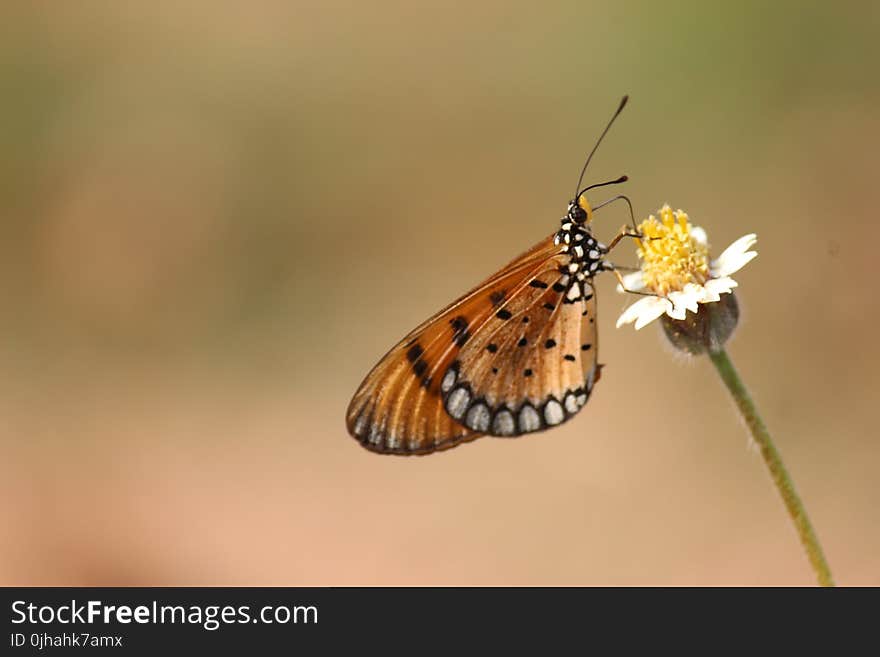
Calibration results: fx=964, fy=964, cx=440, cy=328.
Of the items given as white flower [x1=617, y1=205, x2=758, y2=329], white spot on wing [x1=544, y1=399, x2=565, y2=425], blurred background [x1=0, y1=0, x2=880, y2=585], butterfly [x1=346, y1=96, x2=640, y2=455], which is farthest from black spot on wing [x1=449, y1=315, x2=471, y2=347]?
blurred background [x1=0, y1=0, x2=880, y2=585]

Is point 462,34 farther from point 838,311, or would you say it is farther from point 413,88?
point 838,311

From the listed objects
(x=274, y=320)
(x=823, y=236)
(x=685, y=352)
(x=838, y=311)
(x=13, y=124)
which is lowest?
(x=685, y=352)

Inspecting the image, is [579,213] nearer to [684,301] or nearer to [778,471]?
[684,301]

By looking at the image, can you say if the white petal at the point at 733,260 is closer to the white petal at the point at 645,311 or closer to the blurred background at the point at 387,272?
the white petal at the point at 645,311

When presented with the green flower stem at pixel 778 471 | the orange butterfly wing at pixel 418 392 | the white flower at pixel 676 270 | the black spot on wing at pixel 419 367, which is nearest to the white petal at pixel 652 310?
the white flower at pixel 676 270

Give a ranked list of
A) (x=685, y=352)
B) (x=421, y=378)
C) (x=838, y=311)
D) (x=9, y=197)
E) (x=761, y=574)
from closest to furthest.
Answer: (x=685, y=352), (x=421, y=378), (x=761, y=574), (x=838, y=311), (x=9, y=197)

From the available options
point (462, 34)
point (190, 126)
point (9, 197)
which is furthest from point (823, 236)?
point (9, 197)

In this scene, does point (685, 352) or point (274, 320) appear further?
point (274, 320)
